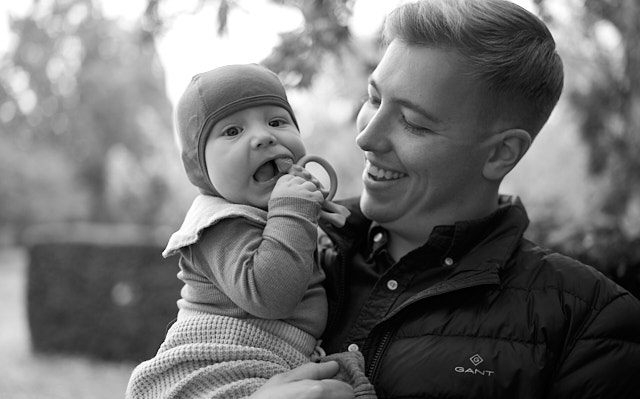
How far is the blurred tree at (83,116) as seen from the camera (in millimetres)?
27703

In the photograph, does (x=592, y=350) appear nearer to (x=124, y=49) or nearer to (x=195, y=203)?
(x=195, y=203)

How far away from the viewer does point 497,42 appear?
7.18 ft

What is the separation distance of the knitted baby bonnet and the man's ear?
682 mm

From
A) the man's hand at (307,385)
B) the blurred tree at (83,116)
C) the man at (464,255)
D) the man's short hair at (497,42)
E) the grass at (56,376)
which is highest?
the blurred tree at (83,116)

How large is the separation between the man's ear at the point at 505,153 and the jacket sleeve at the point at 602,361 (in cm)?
54

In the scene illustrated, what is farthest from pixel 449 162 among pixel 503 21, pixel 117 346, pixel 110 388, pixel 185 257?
pixel 117 346

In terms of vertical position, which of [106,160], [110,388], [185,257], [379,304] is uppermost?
[106,160]

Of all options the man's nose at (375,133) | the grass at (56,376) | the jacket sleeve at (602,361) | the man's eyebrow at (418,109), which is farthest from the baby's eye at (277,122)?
the grass at (56,376)

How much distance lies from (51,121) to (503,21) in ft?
100

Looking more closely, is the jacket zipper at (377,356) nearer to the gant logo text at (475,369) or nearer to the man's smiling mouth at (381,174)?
the gant logo text at (475,369)

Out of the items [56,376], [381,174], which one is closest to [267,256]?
[381,174]

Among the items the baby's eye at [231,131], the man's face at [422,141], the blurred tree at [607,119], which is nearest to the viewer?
the baby's eye at [231,131]

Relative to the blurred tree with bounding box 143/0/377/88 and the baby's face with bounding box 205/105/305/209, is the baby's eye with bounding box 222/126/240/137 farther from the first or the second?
the blurred tree with bounding box 143/0/377/88

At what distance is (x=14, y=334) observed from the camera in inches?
478
